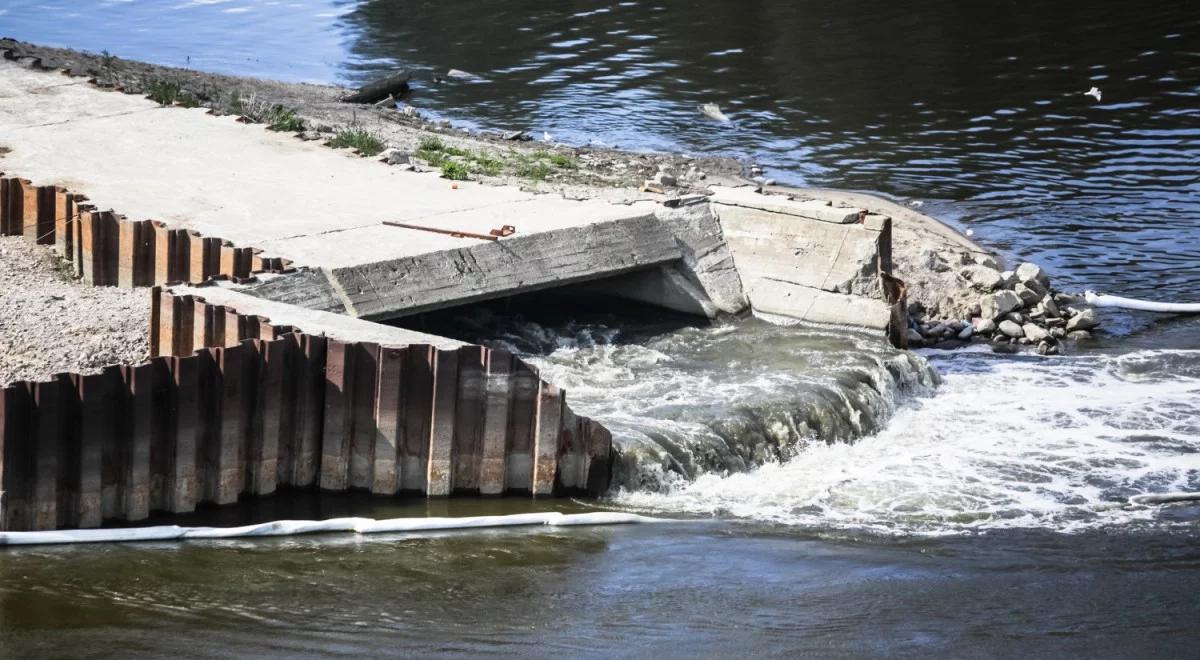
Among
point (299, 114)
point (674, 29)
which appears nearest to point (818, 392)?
point (299, 114)

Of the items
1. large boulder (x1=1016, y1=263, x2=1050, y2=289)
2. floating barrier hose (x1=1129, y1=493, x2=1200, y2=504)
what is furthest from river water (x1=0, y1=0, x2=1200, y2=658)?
large boulder (x1=1016, y1=263, x2=1050, y2=289)

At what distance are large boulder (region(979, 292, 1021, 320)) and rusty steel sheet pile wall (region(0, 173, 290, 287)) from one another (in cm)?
899

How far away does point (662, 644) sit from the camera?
451 inches

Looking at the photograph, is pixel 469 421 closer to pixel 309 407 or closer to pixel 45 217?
pixel 309 407

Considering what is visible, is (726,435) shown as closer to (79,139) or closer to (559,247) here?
(559,247)

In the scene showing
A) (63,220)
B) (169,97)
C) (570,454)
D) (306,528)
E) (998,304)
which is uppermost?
(169,97)

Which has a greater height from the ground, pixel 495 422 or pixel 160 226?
pixel 160 226

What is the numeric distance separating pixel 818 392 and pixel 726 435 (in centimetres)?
166

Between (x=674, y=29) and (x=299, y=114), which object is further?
(x=674, y=29)

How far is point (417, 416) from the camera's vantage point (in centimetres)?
1441

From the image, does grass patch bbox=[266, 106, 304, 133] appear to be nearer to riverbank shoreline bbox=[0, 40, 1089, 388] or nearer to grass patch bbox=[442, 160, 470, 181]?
riverbank shoreline bbox=[0, 40, 1089, 388]

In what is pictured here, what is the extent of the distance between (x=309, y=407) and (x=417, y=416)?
962 millimetres

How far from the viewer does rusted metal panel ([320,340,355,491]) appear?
14.2 meters

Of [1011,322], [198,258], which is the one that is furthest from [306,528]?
[1011,322]
